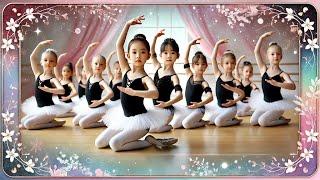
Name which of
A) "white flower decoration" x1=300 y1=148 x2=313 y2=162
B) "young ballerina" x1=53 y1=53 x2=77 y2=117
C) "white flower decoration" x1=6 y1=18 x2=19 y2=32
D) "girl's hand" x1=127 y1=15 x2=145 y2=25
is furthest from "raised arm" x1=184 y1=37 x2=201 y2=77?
"white flower decoration" x1=6 y1=18 x2=19 y2=32

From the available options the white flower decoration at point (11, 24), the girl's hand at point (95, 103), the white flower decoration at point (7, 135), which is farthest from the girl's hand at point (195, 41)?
the white flower decoration at point (7, 135)

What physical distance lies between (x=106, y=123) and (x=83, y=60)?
293mm

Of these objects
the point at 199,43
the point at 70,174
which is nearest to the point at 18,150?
the point at 70,174

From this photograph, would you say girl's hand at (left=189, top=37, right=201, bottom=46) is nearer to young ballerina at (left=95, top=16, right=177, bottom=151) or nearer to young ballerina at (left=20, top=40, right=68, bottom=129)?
young ballerina at (left=95, top=16, right=177, bottom=151)

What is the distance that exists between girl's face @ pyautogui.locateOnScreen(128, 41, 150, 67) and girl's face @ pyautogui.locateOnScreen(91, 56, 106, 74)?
0.43 ft

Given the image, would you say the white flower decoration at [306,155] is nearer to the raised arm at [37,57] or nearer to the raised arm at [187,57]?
the raised arm at [187,57]

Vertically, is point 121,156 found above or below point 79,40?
below

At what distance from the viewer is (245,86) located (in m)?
2.22

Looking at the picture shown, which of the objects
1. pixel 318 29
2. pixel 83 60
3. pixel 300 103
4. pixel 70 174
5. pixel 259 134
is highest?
pixel 318 29

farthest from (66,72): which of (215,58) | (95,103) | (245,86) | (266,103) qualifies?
(266,103)

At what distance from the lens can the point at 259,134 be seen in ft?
7.27

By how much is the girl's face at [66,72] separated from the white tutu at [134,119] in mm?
232

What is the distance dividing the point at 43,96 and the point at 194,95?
2.17 feet

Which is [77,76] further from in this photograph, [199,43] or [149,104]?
[199,43]
